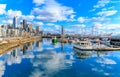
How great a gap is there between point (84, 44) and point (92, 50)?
5158 mm

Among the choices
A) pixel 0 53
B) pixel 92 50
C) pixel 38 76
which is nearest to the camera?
pixel 38 76

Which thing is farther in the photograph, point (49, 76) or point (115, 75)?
point (115, 75)

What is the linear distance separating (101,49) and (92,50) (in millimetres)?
2871

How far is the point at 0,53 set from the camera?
4528 centimetres

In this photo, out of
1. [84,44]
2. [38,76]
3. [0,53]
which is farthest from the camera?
[84,44]

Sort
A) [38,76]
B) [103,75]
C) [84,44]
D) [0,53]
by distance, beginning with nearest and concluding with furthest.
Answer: [38,76], [103,75], [0,53], [84,44]

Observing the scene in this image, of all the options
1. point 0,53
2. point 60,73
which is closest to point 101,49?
point 0,53

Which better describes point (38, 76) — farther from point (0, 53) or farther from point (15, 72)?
point (0, 53)

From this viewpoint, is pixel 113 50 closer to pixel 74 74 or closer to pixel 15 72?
pixel 74 74

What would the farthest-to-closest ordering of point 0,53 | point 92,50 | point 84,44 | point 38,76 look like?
point 84,44 → point 92,50 → point 0,53 → point 38,76

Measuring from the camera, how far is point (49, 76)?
81.0 ft

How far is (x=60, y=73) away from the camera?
1042 inches

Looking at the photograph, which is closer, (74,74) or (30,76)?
(30,76)

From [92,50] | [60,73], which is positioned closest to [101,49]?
[92,50]
